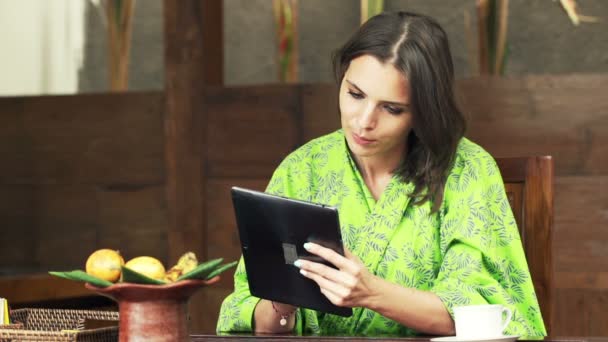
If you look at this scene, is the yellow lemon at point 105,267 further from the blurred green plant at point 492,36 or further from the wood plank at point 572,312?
the blurred green plant at point 492,36

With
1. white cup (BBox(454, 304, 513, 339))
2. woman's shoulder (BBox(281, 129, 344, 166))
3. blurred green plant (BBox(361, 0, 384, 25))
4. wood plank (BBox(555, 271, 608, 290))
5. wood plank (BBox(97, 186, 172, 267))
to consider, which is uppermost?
blurred green plant (BBox(361, 0, 384, 25))

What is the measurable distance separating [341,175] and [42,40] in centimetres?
331

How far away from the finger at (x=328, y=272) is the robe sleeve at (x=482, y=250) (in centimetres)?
33

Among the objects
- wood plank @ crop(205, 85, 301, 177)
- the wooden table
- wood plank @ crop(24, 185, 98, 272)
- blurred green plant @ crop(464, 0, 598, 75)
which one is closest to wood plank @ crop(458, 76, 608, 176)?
blurred green plant @ crop(464, 0, 598, 75)

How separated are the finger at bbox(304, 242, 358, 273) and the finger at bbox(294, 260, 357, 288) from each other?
0.01m

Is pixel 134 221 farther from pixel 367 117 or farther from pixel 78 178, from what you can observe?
pixel 367 117

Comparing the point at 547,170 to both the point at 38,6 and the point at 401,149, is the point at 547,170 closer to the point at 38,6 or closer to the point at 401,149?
the point at 401,149

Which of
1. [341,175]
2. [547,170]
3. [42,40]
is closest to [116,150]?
[42,40]

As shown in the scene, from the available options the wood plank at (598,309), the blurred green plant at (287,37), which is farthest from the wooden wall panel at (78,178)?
the wood plank at (598,309)

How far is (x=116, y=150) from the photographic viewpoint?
4.75 meters

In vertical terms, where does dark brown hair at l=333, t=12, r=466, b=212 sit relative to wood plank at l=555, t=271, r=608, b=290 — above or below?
above

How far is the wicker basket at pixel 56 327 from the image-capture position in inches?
65.6

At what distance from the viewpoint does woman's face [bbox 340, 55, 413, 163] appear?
2.32m

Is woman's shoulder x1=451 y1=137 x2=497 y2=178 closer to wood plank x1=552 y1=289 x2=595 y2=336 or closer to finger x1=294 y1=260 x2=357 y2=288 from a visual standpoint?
finger x1=294 y1=260 x2=357 y2=288
